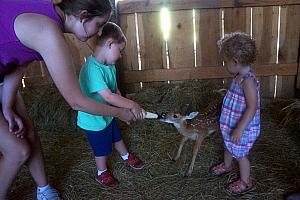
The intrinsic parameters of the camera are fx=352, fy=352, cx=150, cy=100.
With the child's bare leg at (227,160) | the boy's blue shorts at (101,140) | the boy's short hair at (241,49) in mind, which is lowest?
the child's bare leg at (227,160)

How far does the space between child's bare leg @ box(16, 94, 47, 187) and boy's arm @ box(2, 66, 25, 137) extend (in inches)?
4.1

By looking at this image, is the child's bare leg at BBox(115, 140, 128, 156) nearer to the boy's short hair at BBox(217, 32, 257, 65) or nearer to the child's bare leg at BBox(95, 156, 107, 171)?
the child's bare leg at BBox(95, 156, 107, 171)

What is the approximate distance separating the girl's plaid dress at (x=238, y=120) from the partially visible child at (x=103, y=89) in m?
0.61

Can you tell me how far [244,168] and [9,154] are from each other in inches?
61.9

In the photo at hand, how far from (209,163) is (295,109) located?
1238 mm

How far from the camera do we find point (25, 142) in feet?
7.16

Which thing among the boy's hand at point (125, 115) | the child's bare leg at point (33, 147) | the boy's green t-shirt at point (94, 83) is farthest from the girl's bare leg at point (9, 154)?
the boy's hand at point (125, 115)

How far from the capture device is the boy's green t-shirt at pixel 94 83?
240 centimetres

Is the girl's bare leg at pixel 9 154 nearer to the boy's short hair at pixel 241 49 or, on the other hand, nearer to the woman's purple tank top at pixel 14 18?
the woman's purple tank top at pixel 14 18

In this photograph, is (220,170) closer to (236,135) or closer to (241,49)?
(236,135)

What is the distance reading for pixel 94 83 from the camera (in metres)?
2.40

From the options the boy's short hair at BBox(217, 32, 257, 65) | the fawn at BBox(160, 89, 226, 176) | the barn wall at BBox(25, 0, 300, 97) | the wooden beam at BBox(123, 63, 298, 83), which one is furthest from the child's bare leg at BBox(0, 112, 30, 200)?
the wooden beam at BBox(123, 63, 298, 83)

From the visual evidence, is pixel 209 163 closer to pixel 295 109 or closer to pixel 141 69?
pixel 295 109

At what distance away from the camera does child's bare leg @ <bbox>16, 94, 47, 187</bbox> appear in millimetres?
2301
